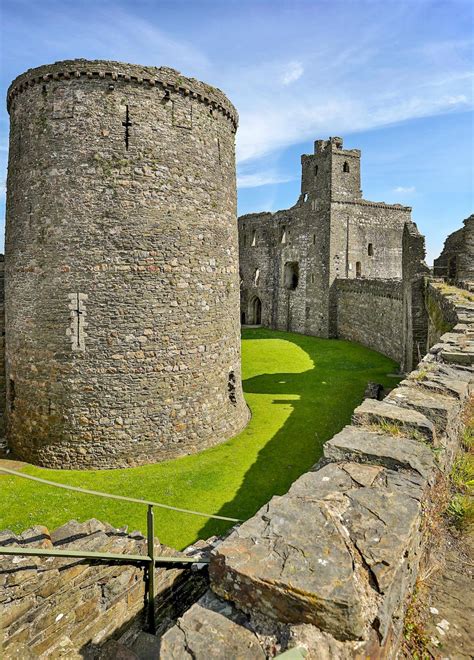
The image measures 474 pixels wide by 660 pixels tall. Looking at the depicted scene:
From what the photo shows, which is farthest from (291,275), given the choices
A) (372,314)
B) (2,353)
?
(2,353)

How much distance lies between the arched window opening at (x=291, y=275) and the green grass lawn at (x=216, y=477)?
19629 millimetres

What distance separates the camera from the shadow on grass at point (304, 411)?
9.43 meters

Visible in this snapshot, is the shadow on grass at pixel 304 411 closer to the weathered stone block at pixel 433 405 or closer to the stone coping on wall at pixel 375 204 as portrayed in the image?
the weathered stone block at pixel 433 405

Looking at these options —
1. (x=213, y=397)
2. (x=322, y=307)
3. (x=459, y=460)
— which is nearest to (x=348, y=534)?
(x=459, y=460)

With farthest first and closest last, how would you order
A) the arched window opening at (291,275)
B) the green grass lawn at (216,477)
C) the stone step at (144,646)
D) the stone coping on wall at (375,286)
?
the arched window opening at (291,275) → the stone coping on wall at (375,286) → the green grass lawn at (216,477) → the stone step at (144,646)

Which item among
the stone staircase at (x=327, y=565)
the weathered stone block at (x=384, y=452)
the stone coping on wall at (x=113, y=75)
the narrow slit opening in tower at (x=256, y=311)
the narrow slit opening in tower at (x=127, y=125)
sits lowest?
the stone staircase at (x=327, y=565)

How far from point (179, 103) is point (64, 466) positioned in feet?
30.7

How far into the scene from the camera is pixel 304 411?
14375 mm

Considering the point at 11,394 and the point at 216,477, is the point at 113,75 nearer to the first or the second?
the point at 11,394

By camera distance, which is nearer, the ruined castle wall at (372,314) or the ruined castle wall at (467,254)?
the ruined castle wall at (467,254)

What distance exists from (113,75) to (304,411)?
10.8 m

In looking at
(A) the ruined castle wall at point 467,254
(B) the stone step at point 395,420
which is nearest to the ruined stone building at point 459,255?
(A) the ruined castle wall at point 467,254

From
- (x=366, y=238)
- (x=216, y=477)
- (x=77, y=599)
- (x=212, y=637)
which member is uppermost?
(x=366, y=238)

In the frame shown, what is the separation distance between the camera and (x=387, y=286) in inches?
951
